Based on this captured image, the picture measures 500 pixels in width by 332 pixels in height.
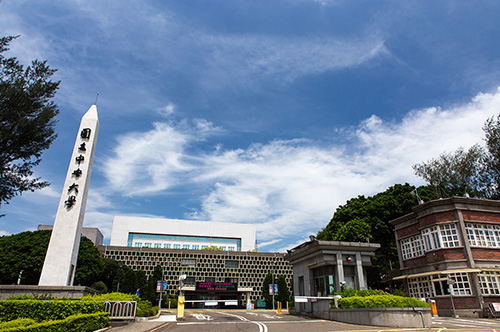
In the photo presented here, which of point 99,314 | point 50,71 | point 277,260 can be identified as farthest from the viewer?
point 277,260

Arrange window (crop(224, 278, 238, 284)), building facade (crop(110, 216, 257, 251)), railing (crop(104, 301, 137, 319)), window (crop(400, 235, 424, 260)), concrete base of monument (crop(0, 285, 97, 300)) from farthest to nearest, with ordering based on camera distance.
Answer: building facade (crop(110, 216, 257, 251)) < window (crop(224, 278, 238, 284)) < window (crop(400, 235, 424, 260)) < concrete base of monument (crop(0, 285, 97, 300)) < railing (crop(104, 301, 137, 319))

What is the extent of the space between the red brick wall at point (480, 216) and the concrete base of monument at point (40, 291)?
29.7 metres

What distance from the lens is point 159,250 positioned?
74.3 meters

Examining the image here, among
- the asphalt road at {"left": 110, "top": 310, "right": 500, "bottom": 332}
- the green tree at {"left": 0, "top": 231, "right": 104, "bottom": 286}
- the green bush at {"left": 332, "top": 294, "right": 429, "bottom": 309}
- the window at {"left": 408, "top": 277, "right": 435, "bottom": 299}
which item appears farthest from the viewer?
the green tree at {"left": 0, "top": 231, "right": 104, "bottom": 286}

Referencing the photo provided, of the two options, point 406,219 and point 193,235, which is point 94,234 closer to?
point 193,235

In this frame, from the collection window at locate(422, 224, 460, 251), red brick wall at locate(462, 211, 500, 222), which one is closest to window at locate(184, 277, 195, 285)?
window at locate(422, 224, 460, 251)

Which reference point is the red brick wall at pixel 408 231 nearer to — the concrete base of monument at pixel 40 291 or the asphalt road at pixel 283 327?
the asphalt road at pixel 283 327

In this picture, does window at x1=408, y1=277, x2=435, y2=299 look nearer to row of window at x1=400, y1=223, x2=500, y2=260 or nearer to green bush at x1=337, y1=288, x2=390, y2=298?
row of window at x1=400, y1=223, x2=500, y2=260

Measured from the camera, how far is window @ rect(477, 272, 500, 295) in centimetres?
2467

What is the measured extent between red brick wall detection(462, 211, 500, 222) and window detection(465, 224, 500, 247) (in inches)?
22.5

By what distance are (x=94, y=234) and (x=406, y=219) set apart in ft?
254

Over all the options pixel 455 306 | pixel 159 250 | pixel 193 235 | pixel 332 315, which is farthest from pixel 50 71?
pixel 193 235

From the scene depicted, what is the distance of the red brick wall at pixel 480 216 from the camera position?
2681 centimetres

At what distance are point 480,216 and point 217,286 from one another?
56.6 metres
